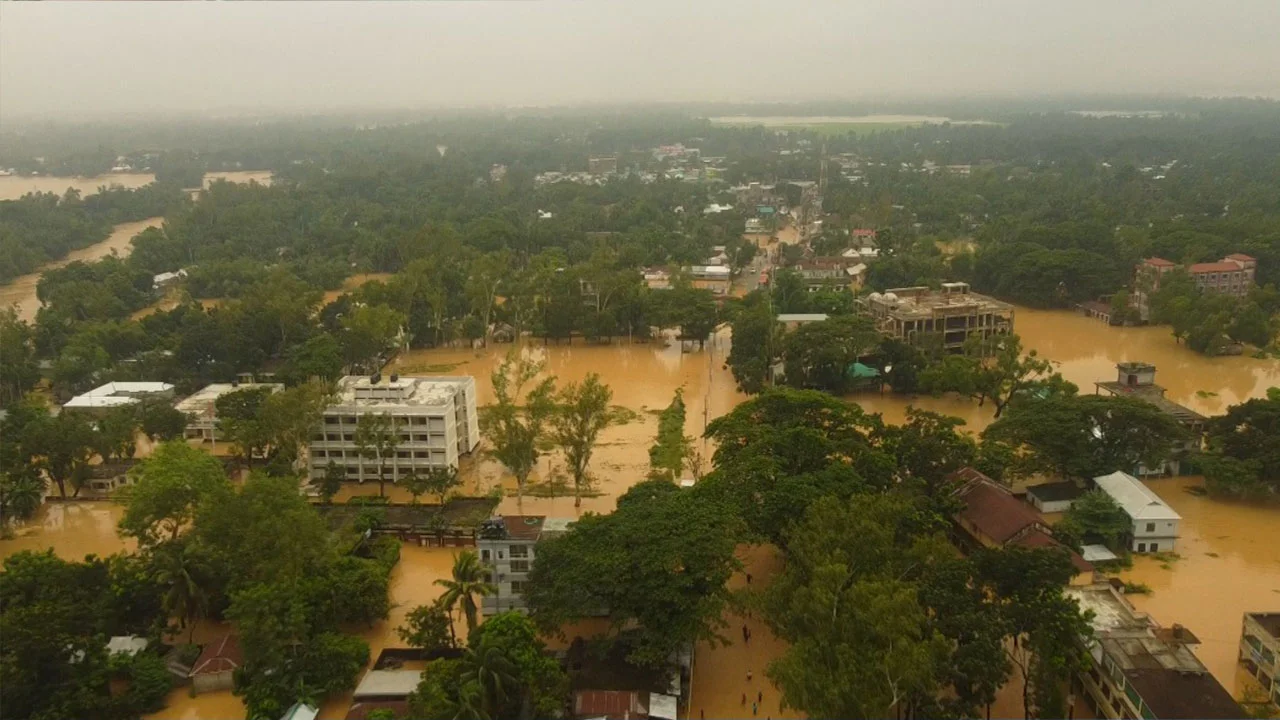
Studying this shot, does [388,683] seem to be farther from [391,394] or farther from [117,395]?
[117,395]

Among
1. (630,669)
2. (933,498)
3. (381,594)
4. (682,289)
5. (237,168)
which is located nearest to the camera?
(630,669)

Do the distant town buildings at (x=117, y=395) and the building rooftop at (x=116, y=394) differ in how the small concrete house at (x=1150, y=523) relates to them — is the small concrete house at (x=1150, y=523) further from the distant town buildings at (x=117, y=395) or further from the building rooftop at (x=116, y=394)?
the building rooftop at (x=116, y=394)

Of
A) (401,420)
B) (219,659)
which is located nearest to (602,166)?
(401,420)

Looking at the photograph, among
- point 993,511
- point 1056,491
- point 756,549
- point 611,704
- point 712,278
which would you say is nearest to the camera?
point 611,704

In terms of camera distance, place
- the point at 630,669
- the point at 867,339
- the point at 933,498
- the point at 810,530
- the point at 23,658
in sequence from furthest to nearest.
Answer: the point at 867,339, the point at 933,498, the point at 810,530, the point at 630,669, the point at 23,658

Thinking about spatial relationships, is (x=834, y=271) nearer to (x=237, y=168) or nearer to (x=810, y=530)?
(x=810, y=530)

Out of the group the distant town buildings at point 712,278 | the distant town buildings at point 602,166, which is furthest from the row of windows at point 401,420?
the distant town buildings at point 602,166

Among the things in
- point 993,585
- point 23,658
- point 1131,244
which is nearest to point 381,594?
point 23,658
